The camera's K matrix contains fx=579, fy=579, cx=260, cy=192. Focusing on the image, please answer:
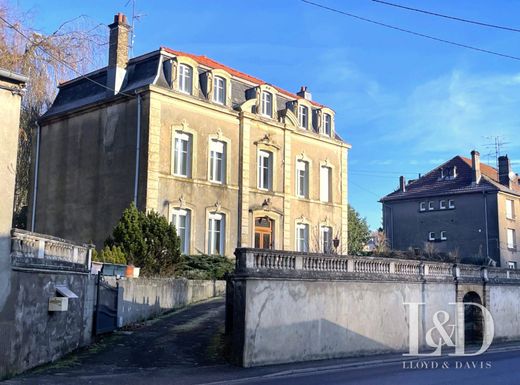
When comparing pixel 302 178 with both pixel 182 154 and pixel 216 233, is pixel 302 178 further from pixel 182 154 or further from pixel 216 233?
pixel 182 154

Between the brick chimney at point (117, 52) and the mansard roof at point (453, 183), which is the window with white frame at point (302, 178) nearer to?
the brick chimney at point (117, 52)

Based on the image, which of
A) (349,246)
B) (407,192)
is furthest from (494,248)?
(349,246)

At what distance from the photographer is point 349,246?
40.4 m

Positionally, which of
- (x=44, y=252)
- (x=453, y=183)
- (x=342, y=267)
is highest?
(x=453, y=183)

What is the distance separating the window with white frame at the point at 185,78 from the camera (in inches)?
1107

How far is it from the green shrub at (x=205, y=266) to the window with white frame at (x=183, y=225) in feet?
3.56

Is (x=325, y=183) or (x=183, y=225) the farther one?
(x=325, y=183)

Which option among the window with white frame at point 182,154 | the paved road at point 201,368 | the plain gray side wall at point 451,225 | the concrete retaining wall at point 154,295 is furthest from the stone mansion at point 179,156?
the plain gray side wall at point 451,225

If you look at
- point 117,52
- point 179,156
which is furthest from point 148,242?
point 117,52

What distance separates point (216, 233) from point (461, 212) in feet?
96.1

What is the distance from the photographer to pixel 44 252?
12680 mm

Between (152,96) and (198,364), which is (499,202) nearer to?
(152,96)

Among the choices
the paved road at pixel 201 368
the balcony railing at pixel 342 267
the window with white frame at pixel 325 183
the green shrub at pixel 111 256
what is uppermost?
the window with white frame at pixel 325 183

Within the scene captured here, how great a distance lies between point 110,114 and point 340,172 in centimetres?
Result: 1520
